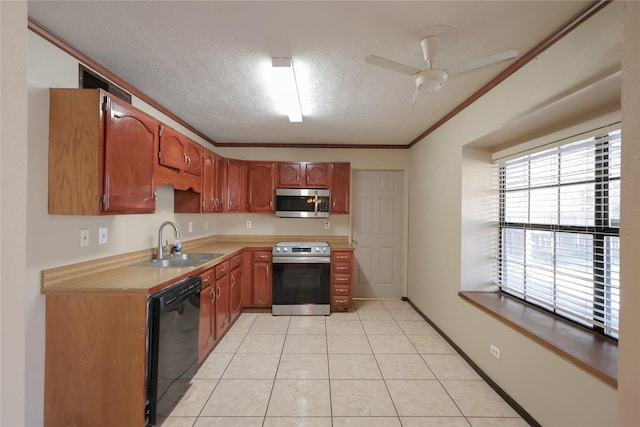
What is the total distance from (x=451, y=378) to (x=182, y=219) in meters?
3.19

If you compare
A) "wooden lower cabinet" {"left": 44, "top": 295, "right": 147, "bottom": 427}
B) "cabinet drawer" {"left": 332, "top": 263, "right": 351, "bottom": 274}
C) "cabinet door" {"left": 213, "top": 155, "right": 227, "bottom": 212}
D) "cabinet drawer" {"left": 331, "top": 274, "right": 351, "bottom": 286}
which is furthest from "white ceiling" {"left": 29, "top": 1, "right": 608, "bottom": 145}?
"cabinet drawer" {"left": 331, "top": 274, "right": 351, "bottom": 286}

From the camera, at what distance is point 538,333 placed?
171 centimetres

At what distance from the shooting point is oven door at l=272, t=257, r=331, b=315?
141 inches

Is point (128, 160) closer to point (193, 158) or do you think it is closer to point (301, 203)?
point (193, 158)

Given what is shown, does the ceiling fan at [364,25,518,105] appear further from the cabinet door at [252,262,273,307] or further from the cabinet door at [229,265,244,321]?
the cabinet door at [252,262,273,307]

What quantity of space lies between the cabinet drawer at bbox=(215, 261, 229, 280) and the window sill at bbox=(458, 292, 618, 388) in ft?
7.77

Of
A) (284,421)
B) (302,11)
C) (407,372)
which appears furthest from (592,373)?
(302,11)

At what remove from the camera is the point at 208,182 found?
329 cm

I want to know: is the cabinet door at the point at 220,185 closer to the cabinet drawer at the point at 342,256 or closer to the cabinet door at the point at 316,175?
the cabinet door at the point at 316,175

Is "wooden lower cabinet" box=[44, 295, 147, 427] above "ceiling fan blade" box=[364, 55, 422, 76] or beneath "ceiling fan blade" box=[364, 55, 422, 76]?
beneath

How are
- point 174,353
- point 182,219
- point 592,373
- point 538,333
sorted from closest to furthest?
point 592,373 → point 538,333 → point 174,353 → point 182,219

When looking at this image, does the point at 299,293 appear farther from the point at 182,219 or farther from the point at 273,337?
the point at 182,219

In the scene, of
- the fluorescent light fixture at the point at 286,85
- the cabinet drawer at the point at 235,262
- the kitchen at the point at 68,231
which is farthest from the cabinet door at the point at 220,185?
the fluorescent light fixture at the point at 286,85

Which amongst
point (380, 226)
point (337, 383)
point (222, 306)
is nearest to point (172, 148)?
point (222, 306)
